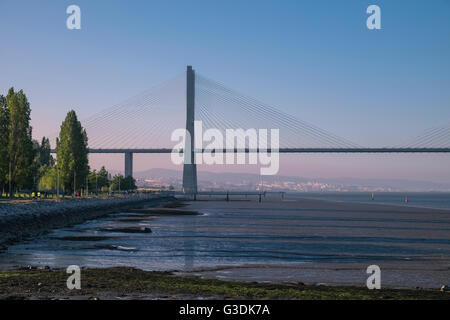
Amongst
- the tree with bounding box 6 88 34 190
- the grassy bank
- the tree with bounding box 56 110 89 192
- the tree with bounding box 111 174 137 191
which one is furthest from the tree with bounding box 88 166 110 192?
the grassy bank

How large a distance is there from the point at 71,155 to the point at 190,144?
104 feet

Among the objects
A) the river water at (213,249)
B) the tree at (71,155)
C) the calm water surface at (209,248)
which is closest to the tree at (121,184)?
the tree at (71,155)

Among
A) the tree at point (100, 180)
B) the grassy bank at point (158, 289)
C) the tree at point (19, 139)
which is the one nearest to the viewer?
the grassy bank at point (158, 289)

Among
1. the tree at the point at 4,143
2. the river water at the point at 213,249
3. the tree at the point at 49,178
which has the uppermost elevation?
the tree at the point at 4,143

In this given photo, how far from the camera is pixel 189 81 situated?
4168 inches

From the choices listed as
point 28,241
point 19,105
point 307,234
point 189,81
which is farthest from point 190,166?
point 28,241

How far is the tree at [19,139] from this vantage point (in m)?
51.8

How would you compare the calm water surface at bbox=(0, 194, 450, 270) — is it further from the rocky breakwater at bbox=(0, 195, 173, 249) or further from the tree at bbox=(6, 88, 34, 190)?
the tree at bbox=(6, 88, 34, 190)

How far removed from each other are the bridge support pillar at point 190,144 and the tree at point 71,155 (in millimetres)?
28720

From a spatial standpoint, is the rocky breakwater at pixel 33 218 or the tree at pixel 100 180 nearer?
the rocky breakwater at pixel 33 218

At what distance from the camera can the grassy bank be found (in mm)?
11828

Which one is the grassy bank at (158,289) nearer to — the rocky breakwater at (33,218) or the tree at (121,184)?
the rocky breakwater at (33,218)
